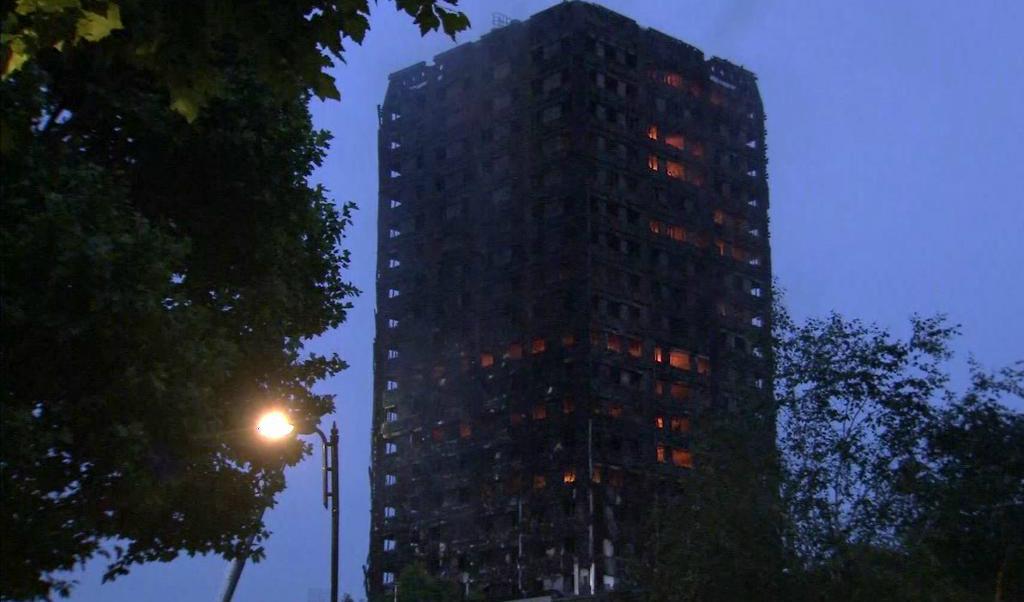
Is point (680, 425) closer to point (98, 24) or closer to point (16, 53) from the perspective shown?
point (16, 53)

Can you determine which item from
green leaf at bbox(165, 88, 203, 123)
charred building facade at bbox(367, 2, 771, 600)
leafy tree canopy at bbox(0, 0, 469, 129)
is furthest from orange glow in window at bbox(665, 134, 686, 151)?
green leaf at bbox(165, 88, 203, 123)

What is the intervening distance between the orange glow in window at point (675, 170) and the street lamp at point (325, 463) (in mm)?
103050

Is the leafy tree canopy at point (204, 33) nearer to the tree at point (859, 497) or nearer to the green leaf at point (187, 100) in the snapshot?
the green leaf at point (187, 100)

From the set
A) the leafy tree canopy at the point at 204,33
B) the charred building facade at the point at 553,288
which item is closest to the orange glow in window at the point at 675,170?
the charred building facade at the point at 553,288

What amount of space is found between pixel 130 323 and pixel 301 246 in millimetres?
5824

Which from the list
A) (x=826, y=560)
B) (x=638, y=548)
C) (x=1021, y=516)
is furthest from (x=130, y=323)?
(x=638, y=548)

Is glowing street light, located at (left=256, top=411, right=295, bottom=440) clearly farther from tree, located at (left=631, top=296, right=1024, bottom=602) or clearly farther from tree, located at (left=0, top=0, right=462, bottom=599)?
tree, located at (left=631, top=296, right=1024, bottom=602)

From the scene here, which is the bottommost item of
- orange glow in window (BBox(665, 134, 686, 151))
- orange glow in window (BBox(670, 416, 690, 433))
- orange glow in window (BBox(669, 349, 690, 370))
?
orange glow in window (BBox(670, 416, 690, 433))

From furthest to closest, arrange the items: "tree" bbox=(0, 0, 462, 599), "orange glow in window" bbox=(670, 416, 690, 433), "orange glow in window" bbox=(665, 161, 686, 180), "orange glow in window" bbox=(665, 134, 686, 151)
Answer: "orange glow in window" bbox=(665, 134, 686, 151) → "orange glow in window" bbox=(665, 161, 686, 180) → "orange glow in window" bbox=(670, 416, 690, 433) → "tree" bbox=(0, 0, 462, 599)

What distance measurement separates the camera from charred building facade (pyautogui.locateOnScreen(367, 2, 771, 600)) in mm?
111750

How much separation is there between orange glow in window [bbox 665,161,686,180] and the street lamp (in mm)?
103050

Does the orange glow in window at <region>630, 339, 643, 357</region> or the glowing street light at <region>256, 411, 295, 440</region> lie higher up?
the orange glow in window at <region>630, 339, 643, 357</region>

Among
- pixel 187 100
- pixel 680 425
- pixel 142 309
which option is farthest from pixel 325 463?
pixel 680 425

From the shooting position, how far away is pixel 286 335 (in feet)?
77.1
